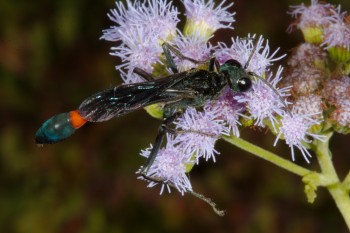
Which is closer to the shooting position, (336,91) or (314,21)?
(336,91)

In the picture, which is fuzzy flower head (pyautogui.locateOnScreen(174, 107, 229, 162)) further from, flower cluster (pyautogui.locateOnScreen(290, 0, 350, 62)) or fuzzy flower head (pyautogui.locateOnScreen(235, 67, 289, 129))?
flower cluster (pyautogui.locateOnScreen(290, 0, 350, 62))

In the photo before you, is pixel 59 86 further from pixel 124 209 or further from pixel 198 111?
pixel 198 111

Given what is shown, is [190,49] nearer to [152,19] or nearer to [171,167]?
[152,19]

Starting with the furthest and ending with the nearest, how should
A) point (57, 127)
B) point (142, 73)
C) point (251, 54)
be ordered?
point (142, 73), point (251, 54), point (57, 127)

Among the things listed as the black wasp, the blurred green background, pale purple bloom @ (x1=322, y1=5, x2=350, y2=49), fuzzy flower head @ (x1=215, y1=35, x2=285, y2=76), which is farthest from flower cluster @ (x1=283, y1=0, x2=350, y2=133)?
the blurred green background

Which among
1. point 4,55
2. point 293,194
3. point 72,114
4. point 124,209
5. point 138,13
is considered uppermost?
point 138,13

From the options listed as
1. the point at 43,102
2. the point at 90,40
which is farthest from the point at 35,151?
the point at 90,40

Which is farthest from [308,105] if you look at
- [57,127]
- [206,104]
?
[57,127]
